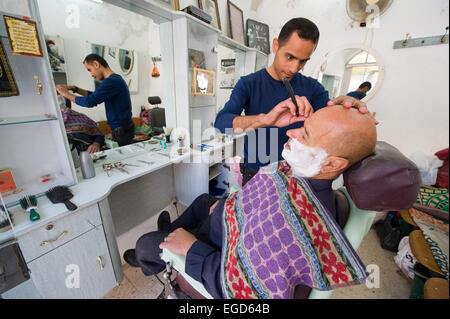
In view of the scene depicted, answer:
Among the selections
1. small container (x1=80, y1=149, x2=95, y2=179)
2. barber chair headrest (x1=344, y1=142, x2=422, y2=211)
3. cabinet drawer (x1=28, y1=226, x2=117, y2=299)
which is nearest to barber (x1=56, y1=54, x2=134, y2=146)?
small container (x1=80, y1=149, x2=95, y2=179)

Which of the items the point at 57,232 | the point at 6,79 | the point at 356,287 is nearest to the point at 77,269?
the point at 57,232

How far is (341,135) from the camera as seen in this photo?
0.64 meters

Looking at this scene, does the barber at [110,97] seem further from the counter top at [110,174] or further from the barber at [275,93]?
the barber at [275,93]

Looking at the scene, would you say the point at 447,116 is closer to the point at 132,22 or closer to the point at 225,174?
the point at 132,22

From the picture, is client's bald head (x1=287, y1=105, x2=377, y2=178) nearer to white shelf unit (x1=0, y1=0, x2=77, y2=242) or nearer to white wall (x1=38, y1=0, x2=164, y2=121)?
white shelf unit (x1=0, y1=0, x2=77, y2=242)

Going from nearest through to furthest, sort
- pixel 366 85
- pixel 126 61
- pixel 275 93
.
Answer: pixel 275 93, pixel 126 61, pixel 366 85

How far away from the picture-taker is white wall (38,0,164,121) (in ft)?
3.57

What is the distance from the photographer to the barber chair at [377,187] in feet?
1.78

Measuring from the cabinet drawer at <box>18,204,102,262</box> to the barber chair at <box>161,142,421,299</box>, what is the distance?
816mm

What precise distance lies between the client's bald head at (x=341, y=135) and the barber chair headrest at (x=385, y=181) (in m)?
0.04

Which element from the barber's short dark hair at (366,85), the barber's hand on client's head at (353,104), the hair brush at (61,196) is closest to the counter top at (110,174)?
the hair brush at (61,196)

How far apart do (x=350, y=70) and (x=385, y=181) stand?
2269 mm

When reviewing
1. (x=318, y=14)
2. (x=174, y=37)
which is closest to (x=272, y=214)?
(x=174, y=37)

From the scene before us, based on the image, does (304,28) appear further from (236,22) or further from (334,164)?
(236,22)
